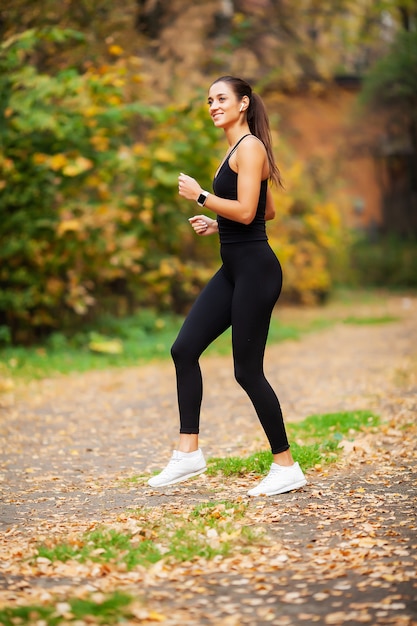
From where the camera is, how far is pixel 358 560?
376 cm

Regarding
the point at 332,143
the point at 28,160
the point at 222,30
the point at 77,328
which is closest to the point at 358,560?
the point at 28,160

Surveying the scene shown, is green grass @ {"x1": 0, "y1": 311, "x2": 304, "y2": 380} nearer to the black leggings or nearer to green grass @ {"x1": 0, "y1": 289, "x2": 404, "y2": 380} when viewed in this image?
green grass @ {"x1": 0, "y1": 289, "x2": 404, "y2": 380}

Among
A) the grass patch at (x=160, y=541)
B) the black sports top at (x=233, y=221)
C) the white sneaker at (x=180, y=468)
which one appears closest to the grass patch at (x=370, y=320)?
the white sneaker at (x=180, y=468)

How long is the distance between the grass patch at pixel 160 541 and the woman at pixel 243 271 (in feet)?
1.79

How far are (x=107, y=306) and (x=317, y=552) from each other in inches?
374

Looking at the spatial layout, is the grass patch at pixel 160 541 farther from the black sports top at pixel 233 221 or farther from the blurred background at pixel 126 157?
the blurred background at pixel 126 157

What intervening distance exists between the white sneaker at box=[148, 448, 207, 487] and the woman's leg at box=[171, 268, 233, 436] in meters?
0.09

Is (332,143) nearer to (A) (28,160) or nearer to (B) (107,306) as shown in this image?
(B) (107,306)

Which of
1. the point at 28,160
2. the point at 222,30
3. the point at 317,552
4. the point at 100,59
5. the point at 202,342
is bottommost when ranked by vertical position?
the point at 317,552

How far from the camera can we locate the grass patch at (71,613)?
3.17 metres

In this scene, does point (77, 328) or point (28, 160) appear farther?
point (77, 328)

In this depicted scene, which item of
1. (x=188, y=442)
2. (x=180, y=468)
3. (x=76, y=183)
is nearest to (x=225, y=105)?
(x=188, y=442)

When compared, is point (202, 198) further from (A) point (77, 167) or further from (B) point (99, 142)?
(B) point (99, 142)

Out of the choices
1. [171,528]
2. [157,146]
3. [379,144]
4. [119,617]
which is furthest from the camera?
[379,144]
